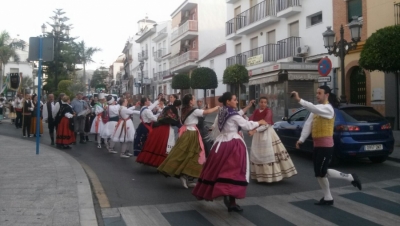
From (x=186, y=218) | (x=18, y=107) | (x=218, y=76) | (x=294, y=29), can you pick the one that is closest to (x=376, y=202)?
(x=186, y=218)

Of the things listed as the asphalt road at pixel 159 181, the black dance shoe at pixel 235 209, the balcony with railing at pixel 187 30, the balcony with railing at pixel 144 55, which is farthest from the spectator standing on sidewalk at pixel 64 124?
the balcony with railing at pixel 144 55

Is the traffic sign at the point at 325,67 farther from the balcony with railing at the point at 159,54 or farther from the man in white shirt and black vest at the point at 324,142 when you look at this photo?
the balcony with railing at the point at 159,54

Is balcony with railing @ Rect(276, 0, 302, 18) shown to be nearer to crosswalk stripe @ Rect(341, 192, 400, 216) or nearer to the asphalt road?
the asphalt road

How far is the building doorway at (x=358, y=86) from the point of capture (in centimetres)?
2155

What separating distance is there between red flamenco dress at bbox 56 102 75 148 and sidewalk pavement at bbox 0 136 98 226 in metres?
2.91

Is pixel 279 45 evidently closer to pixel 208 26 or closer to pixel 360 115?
pixel 360 115

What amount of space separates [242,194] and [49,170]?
15.9 feet

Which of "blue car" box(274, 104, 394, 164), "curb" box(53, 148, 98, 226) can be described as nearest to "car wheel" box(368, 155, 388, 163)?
"blue car" box(274, 104, 394, 164)

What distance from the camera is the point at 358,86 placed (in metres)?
22.0

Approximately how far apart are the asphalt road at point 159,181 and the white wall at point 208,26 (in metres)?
34.7

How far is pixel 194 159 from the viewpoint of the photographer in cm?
827

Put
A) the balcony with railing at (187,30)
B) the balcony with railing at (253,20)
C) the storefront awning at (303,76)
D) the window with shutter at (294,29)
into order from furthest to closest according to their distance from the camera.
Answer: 1. the balcony with railing at (187,30)
2. the balcony with railing at (253,20)
3. the window with shutter at (294,29)
4. the storefront awning at (303,76)

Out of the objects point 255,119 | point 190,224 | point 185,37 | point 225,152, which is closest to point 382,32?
point 255,119

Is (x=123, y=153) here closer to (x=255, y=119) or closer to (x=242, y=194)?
(x=255, y=119)
